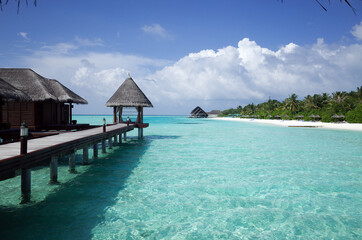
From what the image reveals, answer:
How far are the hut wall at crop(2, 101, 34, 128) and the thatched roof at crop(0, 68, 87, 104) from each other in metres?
0.70

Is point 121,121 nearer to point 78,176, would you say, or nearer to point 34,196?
point 78,176

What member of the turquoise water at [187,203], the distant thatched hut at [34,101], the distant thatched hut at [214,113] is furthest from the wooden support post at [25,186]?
the distant thatched hut at [214,113]

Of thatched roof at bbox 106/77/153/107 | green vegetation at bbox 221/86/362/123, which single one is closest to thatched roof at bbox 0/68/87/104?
thatched roof at bbox 106/77/153/107

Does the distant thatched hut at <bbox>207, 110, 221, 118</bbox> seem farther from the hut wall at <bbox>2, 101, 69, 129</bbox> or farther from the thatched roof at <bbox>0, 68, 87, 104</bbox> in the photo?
the hut wall at <bbox>2, 101, 69, 129</bbox>

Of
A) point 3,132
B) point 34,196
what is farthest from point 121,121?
point 34,196

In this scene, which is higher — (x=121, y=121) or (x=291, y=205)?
(x=121, y=121)

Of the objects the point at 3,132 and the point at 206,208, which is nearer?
the point at 206,208

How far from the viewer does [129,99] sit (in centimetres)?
1742

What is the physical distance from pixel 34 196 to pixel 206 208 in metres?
4.33

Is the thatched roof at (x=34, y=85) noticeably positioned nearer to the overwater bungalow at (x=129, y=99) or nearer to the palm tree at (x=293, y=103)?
the overwater bungalow at (x=129, y=99)

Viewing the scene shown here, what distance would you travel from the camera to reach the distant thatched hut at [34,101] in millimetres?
12609

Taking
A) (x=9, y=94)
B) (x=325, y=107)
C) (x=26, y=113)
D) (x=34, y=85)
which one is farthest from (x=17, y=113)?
(x=325, y=107)

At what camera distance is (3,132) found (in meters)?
9.72

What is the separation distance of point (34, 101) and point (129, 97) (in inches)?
247
